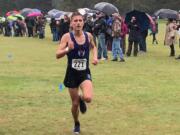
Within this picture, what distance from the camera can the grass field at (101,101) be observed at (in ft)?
27.4

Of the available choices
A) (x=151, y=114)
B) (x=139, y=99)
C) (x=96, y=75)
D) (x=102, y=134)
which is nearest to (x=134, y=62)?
(x=96, y=75)

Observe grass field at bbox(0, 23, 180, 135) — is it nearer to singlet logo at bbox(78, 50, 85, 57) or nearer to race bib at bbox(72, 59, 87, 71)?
race bib at bbox(72, 59, 87, 71)

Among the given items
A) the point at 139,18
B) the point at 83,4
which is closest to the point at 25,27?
the point at 139,18

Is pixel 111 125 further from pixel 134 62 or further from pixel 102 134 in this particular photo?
pixel 134 62

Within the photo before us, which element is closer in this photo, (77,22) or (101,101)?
(77,22)

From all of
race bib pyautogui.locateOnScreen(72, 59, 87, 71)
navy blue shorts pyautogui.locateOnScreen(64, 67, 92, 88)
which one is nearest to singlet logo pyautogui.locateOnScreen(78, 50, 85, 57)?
race bib pyautogui.locateOnScreen(72, 59, 87, 71)

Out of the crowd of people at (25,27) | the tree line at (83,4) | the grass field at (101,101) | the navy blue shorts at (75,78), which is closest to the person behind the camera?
the navy blue shorts at (75,78)

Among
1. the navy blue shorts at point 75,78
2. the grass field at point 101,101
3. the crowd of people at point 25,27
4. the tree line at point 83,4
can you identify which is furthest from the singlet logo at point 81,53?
the tree line at point 83,4

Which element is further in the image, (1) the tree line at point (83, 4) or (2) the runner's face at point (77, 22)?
(1) the tree line at point (83, 4)

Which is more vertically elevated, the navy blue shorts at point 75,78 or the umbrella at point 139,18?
the navy blue shorts at point 75,78

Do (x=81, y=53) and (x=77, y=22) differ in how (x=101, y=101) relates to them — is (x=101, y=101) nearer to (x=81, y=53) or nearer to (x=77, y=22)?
(x=81, y=53)

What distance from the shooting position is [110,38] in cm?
2078

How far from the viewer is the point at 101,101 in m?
10.9

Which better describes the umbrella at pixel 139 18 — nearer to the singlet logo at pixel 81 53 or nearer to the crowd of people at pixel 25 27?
the singlet logo at pixel 81 53
